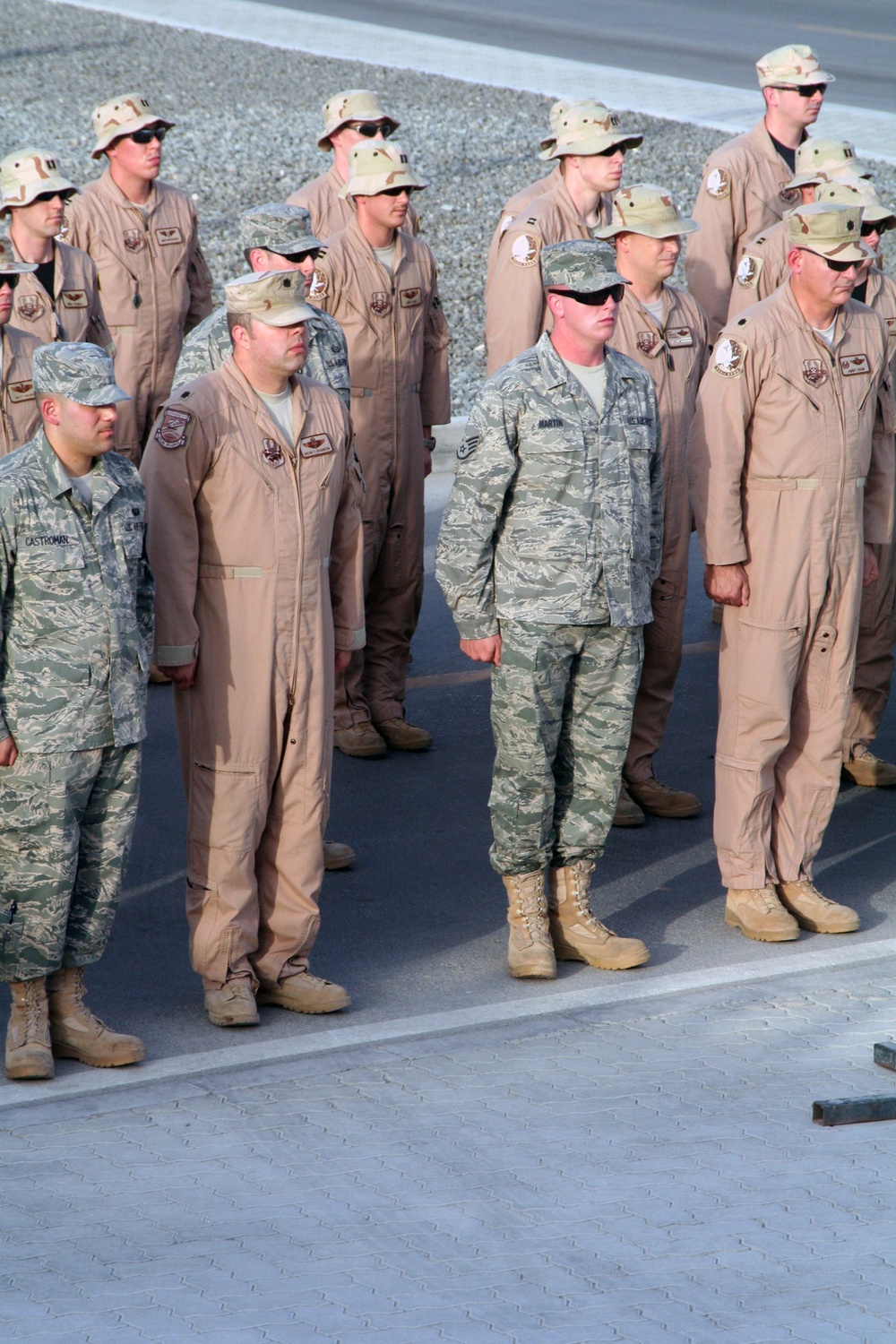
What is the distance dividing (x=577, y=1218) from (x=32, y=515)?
2.27 meters

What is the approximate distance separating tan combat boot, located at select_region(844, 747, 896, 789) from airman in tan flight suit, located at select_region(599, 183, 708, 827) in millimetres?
799

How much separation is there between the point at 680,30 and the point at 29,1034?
23.0 m

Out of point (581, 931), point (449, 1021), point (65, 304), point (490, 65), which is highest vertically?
point (490, 65)

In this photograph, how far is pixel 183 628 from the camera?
5324 mm

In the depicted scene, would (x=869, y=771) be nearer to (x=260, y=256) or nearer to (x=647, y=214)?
(x=647, y=214)

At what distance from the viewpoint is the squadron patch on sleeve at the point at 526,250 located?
7.75 meters

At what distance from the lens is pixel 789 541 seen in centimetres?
607

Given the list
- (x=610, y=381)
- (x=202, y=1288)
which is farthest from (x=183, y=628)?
(x=202, y=1288)

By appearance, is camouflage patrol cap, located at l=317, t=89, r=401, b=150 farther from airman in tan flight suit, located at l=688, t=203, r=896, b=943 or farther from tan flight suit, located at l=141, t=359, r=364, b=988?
tan flight suit, located at l=141, t=359, r=364, b=988

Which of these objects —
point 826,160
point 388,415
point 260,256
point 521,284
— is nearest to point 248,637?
point 260,256

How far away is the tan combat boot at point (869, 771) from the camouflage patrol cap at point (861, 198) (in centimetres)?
213

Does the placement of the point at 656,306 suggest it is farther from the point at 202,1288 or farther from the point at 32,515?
the point at 202,1288

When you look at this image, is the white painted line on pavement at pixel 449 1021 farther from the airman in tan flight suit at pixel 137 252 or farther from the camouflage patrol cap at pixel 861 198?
the airman in tan flight suit at pixel 137 252

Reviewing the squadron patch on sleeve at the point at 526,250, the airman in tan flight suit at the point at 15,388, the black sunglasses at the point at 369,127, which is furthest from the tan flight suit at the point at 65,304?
the squadron patch on sleeve at the point at 526,250
